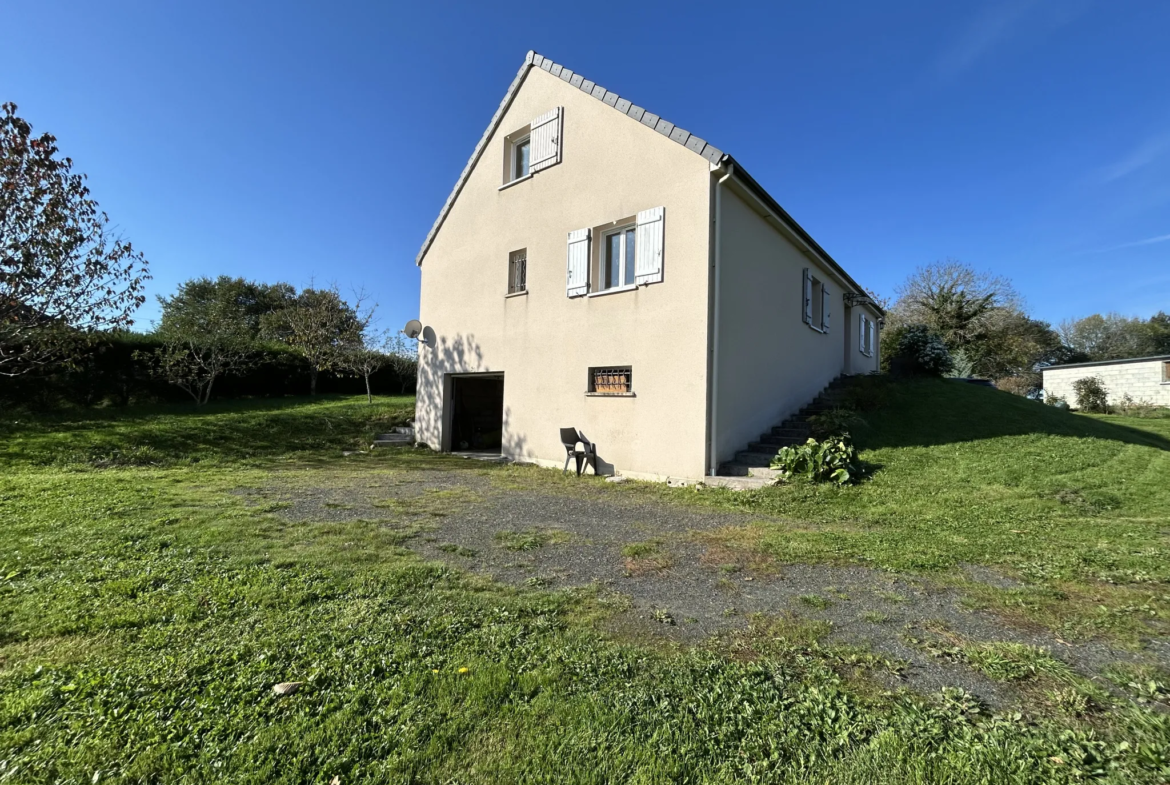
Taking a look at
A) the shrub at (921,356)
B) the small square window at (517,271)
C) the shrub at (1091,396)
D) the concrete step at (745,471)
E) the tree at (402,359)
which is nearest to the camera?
the concrete step at (745,471)

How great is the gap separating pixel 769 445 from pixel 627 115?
6.87 metres

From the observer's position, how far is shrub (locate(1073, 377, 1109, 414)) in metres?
21.1

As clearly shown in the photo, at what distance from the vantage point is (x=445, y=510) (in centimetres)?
637

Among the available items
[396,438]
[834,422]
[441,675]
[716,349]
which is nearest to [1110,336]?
[834,422]

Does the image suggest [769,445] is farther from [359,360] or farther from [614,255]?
[359,360]

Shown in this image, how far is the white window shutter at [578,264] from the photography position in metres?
10.2

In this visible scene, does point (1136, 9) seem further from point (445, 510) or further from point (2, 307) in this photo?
point (2, 307)

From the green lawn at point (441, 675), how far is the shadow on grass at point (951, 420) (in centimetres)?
406

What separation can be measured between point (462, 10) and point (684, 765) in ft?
42.1

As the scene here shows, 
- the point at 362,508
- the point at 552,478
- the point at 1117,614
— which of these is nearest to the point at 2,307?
the point at 362,508

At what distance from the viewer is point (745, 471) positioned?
8539mm

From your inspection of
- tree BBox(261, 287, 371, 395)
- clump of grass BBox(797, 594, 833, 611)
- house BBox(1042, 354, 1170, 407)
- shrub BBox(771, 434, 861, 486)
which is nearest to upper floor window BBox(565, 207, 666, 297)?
shrub BBox(771, 434, 861, 486)

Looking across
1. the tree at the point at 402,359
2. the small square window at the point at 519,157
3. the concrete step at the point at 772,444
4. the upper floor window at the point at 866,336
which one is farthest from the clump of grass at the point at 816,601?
the tree at the point at 402,359

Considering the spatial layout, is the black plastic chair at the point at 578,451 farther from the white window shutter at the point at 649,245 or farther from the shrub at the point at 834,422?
the shrub at the point at 834,422
